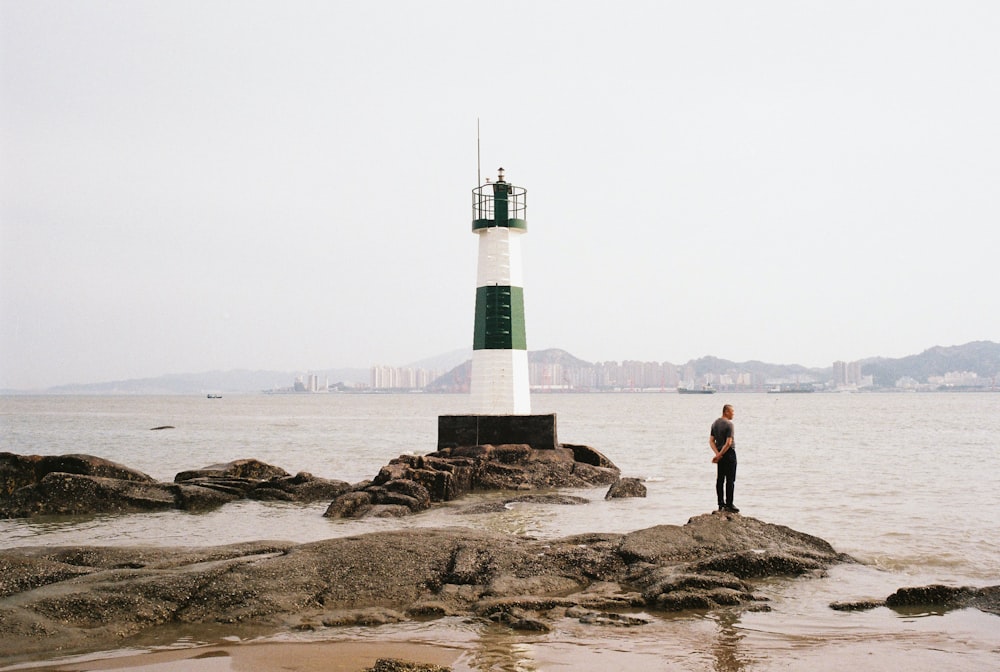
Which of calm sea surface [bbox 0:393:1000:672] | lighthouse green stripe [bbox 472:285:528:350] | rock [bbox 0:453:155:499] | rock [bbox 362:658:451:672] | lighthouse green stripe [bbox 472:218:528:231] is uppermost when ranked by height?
lighthouse green stripe [bbox 472:218:528:231]

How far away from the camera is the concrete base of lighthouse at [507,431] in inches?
835

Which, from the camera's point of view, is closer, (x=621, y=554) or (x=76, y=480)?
(x=621, y=554)

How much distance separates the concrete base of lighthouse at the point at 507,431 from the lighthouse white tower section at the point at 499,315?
27 cm

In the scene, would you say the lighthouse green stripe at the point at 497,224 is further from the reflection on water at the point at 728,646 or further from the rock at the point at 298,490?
the reflection on water at the point at 728,646

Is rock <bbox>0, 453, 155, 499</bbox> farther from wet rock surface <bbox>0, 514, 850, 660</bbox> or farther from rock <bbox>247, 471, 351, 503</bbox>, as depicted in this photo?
wet rock surface <bbox>0, 514, 850, 660</bbox>

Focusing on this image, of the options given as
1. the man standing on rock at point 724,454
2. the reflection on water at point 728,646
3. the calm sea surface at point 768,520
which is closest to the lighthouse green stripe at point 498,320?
the calm sea surface at point 768,520

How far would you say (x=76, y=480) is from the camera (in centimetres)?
1571

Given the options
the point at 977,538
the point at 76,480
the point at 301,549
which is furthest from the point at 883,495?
the point at 76,480

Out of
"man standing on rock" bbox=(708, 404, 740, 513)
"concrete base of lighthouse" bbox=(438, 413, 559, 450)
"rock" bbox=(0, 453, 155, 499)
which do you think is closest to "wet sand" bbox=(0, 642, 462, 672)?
"man standing on rock" bbox=(708, 404, 740, 513)

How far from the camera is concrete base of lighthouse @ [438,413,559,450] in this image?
21219 millimetres

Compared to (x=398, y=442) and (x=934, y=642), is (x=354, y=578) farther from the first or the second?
(x=398, y=442)

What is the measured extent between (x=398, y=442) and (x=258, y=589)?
3455 cm

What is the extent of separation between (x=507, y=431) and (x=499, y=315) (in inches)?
112

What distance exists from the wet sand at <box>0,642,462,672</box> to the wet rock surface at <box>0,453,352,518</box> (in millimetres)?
9742
